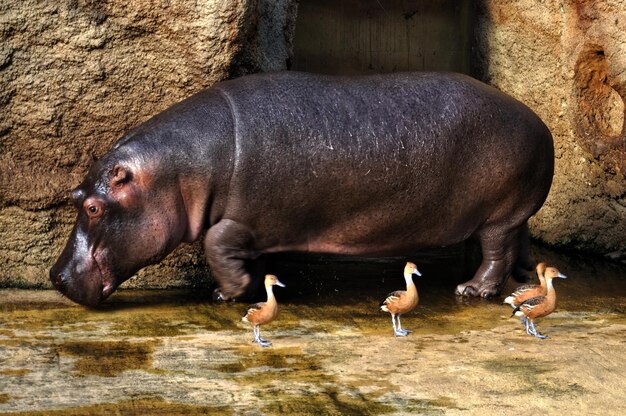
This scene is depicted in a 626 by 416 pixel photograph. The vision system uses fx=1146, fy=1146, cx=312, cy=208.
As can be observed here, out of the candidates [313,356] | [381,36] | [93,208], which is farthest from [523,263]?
[93,208]

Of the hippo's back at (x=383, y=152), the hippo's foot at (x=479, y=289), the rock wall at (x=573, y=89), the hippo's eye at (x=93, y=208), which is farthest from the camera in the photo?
the rock wall at (x=573, y=89)

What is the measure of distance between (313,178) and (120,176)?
105 cm

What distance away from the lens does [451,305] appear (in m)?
6.56

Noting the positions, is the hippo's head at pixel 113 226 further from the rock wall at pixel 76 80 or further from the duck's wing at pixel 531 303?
the duck's wing at pixel 531 303

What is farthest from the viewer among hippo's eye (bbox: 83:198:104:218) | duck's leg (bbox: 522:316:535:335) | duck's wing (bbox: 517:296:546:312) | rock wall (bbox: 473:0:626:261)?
rock wall (bbox: 473:0:626:261)

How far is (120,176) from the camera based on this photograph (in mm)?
6070

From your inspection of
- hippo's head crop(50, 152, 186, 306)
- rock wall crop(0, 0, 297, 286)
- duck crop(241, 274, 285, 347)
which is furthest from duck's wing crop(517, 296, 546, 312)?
rock wall crop(0, 0, 297, 286)

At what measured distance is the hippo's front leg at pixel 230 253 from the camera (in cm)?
629

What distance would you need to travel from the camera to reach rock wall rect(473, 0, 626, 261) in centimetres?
761

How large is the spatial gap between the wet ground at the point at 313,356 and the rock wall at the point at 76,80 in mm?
459

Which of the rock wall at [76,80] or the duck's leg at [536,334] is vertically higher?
the rock wall at [76,80]

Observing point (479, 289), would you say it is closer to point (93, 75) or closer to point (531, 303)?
point (531, 303)

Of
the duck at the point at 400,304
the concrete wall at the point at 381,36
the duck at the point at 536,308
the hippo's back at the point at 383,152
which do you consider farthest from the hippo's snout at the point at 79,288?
the concrete wall at the point at 381,36

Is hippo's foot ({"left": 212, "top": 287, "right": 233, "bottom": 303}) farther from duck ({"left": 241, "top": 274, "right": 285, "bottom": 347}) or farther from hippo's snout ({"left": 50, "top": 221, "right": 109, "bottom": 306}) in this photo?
duck ({"left": 241, "top": 274, "right": 285, "bottom": 347})
